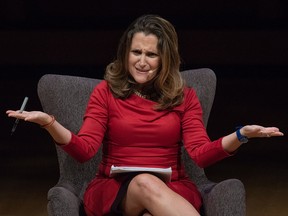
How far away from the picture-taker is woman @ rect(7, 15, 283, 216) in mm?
3178

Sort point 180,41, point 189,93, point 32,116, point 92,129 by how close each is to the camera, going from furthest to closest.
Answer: point 180,41 < point 189,93 < point 92,129 < point 32,116

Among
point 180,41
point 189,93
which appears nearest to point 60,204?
point 189,93

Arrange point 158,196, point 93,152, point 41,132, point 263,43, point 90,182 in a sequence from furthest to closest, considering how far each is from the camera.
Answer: point 263,43, point 41,132, point 90,182, point 93,152, point 158,196

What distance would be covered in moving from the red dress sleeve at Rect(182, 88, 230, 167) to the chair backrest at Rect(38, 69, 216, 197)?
175mm

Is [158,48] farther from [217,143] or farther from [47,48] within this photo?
[47,48]

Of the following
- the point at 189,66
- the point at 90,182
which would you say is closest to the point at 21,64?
the point at 189,66

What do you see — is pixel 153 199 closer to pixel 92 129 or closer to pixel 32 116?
pixel 92 129

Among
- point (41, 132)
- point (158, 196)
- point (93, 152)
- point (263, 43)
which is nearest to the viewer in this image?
point (158, 196)

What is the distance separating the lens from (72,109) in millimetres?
3459

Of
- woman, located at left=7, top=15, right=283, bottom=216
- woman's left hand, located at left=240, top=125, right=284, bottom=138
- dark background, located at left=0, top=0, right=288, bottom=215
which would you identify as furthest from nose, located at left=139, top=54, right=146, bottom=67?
dark background, located at left=0, top=0, right=288, bottom=215

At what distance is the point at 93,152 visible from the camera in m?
3.20

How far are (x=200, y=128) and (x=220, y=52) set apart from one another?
5804mm

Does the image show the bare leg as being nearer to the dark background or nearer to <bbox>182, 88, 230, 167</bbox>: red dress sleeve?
<bbox>182, 88, 230, 167</bbox>: red dress sleeve

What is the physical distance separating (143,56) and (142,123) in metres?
0.26
